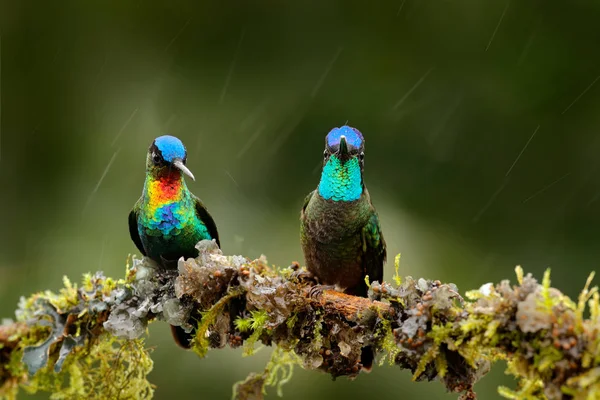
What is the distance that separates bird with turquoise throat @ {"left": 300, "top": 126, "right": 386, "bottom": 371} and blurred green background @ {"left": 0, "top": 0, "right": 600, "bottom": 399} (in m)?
1.14

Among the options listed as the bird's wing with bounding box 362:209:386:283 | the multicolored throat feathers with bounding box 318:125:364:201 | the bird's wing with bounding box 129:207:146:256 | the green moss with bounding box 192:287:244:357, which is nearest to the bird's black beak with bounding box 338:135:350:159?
the multicolored throat feathers with bounding box 318:125:364:201

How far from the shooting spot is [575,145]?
439cm

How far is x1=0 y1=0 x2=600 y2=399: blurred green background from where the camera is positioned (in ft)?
13.8

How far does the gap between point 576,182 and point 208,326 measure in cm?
304

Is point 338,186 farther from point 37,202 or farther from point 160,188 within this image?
A: point 37,202

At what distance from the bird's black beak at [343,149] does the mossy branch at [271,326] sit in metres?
0.51

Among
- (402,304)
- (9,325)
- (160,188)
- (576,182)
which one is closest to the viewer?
(402,304)

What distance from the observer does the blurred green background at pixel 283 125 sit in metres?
4.22

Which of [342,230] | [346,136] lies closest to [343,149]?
[346,136]

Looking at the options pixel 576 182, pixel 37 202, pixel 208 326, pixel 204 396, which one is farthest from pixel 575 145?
pixel 37 202

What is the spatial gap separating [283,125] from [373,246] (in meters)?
1.85

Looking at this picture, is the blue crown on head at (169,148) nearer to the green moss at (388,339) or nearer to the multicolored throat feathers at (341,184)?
the multicolored throat feathers at (341,184)

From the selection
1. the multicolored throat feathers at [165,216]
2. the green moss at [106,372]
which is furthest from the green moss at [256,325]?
the multicolored throat feathers at [165,216]

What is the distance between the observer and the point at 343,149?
258cm
